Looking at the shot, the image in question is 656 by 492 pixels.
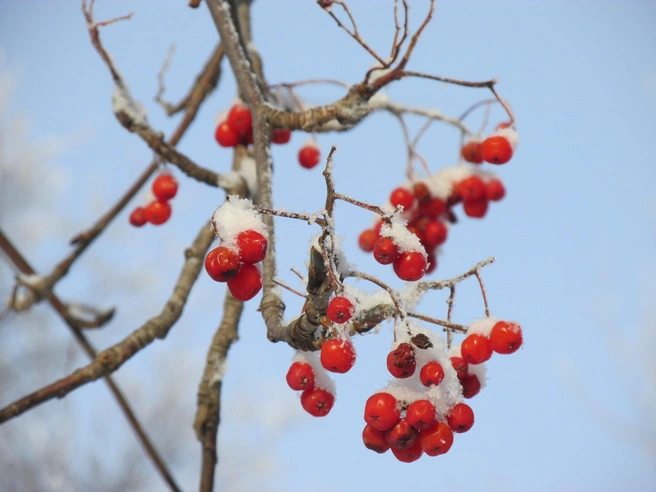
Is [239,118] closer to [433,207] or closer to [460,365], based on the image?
[433,207]

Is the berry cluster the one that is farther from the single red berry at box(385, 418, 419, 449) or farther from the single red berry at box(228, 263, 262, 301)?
the single red berry at box(385, 418, 419, 449)

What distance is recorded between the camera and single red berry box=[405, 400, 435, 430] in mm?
1329

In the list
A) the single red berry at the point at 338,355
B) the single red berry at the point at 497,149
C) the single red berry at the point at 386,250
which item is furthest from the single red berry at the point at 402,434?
the single red berry at the point at 497,149

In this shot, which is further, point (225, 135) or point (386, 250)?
point (225, 135)

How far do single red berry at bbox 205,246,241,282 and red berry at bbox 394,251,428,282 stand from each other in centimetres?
38

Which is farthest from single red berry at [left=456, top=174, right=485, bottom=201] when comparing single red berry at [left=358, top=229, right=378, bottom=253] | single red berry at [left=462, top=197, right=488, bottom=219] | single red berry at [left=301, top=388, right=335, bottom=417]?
single red berry at [left=301, top=388, right=335, bottom=417]

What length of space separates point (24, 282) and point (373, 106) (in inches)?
68.5

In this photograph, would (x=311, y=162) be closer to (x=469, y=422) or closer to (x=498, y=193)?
(x=498, y=193)

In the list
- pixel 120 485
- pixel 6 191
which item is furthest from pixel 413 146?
pixel 6 191

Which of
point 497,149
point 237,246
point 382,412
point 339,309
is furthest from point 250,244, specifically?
point 497,149

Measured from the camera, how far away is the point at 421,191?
263 centimetres

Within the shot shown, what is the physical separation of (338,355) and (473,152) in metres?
1.64

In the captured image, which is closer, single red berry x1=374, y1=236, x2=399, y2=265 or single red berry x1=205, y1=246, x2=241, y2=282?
single red berry x1=205, y1=246, x2=241, y2=282

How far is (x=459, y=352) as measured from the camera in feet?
4.89
